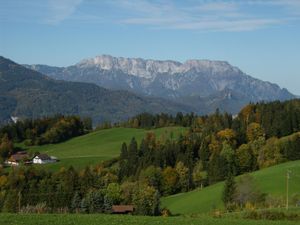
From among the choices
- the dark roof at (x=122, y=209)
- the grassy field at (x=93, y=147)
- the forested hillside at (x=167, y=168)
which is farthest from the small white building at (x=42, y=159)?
the dark roof at (x=122, y=209)

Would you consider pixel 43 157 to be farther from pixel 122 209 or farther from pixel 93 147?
pixel 122 209

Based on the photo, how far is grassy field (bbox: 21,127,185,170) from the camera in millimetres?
127137

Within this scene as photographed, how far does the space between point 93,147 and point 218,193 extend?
73.0 metres

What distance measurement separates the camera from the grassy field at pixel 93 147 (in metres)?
127

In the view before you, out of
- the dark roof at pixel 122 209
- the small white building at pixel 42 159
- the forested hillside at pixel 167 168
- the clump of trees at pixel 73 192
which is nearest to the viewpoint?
the clump of trees at pixel 73 192

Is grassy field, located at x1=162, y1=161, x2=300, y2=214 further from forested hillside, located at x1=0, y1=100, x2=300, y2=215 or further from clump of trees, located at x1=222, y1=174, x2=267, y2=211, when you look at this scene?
forested hillside, located at x1=0, y1=100, x2=300, y2=215

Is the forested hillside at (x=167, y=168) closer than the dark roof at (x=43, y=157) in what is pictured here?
Yes

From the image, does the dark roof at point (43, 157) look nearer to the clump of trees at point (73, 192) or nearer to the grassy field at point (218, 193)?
the clump of trees at point (73, 192)

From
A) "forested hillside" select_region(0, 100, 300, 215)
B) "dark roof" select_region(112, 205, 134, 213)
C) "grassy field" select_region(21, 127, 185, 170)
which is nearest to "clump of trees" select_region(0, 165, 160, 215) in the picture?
"forested hillside" select_region(0, 100, 300, 215)

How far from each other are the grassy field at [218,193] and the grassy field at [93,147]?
1744 inches

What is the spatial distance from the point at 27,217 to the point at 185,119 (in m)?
148

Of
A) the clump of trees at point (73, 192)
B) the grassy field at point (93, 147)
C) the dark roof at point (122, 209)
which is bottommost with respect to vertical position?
the dark roof at point (122, 209)

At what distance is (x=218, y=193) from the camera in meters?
78.1

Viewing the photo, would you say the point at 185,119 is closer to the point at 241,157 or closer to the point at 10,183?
the point at 241,157
